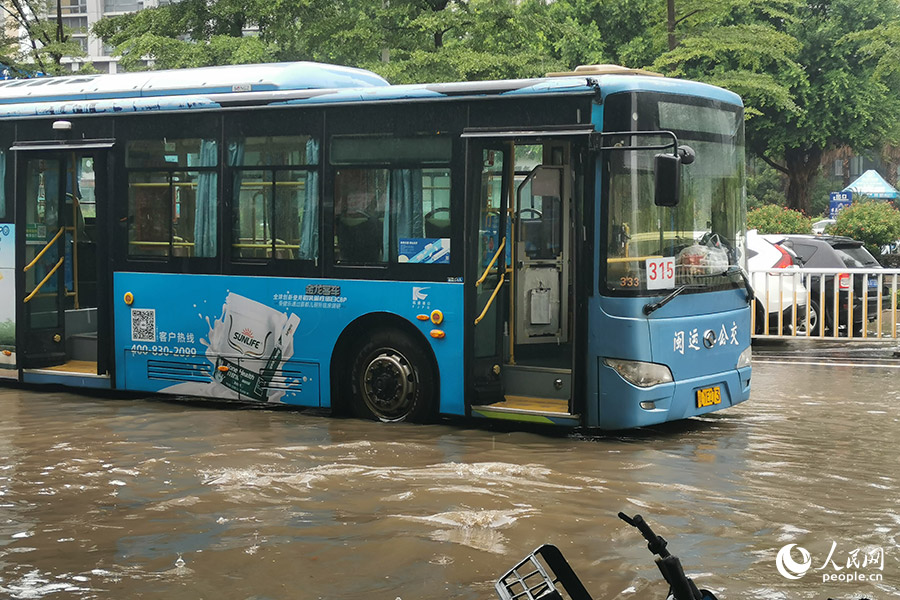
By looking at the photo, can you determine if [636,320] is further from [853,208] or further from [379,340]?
[853,208]

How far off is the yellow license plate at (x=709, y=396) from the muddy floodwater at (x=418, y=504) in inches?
12.2

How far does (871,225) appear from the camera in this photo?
26453 millimetres

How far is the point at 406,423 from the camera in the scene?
1152cm

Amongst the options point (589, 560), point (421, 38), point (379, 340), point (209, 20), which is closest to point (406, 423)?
point (379, 340)

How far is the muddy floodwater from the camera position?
664cm

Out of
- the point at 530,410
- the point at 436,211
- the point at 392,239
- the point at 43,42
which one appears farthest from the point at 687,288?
the point at 43,42

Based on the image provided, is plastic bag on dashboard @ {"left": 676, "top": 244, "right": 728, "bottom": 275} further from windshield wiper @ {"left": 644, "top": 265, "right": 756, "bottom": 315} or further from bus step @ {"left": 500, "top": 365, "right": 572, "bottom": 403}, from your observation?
bus step @ {"left": 500, "top": 365, "right": 572, "bottom": 403}

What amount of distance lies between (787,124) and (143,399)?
3586cm

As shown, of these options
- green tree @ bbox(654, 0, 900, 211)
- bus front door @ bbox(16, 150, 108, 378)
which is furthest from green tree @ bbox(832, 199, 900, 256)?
bus front door @ bbox(16, 150, 108, 378)

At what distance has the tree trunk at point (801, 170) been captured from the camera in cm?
4725

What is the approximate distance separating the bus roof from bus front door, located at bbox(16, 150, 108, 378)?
607mm

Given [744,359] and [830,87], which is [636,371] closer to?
[744,359]

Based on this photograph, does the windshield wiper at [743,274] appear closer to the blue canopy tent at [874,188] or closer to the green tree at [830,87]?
the green tree at [830,87]

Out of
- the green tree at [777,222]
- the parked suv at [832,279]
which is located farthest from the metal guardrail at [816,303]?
the green tree at [777,222]
